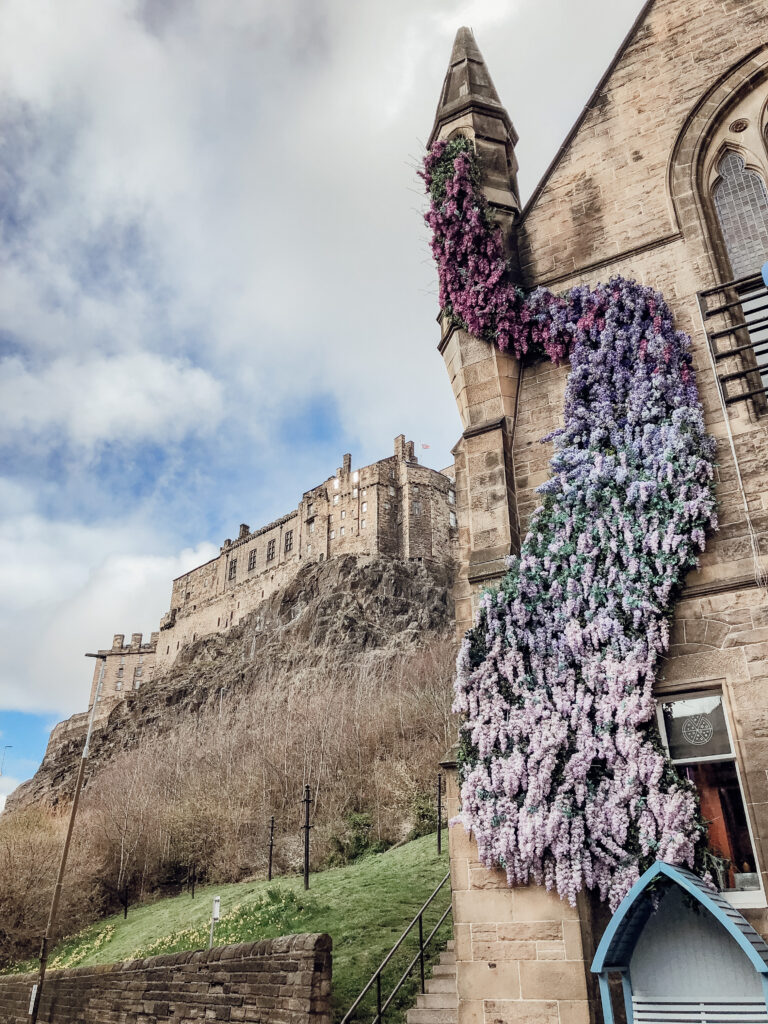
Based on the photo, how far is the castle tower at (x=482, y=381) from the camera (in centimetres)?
880

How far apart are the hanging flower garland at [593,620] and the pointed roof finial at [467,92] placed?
3.09m

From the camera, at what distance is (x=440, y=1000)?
911 centimetres

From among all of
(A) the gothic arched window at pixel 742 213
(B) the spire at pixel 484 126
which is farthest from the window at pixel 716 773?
(B) the spire at pixel 484 126

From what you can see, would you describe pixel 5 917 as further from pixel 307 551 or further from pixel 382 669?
pixel 307 551

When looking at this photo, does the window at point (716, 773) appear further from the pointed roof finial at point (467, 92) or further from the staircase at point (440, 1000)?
the pointed roof finial at point (467, 92)

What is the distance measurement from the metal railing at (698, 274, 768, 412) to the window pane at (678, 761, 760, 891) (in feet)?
11.7

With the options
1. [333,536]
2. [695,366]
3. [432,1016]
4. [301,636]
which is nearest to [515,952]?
[432,1016]

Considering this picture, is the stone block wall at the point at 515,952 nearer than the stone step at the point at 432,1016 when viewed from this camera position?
Yes

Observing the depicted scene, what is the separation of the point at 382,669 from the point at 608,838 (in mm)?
44419

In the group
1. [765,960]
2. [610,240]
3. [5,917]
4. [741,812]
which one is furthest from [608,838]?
[5,917]

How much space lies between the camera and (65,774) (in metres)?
65.2

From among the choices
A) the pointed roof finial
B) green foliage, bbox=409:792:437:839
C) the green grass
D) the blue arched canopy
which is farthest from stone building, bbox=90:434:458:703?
the blue arched canopy

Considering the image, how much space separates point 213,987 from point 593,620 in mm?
6131

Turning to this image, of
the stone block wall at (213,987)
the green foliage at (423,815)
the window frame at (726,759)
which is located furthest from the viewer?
the green foliage at (423,815)
